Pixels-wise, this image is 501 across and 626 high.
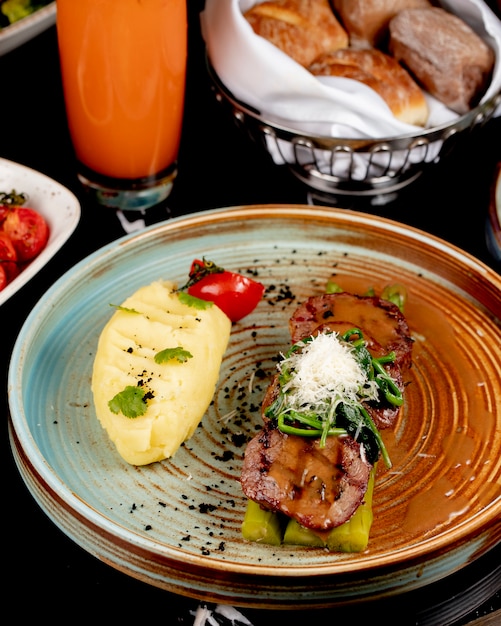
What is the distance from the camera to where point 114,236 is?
4559 mm

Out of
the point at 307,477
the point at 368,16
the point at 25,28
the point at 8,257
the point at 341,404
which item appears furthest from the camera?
the point at 25,28

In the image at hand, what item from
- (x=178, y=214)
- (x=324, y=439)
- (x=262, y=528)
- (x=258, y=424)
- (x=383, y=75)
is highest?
(x=383, y=75)

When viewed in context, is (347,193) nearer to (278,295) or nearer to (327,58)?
(327,58)

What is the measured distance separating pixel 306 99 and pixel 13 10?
8.00 feet

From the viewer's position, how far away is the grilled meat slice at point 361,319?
11.2 ft

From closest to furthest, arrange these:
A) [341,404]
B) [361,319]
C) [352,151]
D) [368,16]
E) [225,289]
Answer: [341,404] → [361,319] → [225,289] → [352,151] → [368,16]

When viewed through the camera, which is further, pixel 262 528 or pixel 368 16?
pixel 368 16

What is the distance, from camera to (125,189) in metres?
4.73

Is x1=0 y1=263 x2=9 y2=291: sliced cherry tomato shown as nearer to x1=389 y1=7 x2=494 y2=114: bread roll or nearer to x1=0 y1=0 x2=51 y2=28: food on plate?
x1=0 y1=0 x2=51 y2=28: food on plate

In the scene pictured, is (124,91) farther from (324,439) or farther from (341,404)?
(324,439)

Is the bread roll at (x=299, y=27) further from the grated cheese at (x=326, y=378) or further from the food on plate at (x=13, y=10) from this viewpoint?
the grated cheese at (x=326, y=378)

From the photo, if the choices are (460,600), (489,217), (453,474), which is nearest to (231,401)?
(453,474)

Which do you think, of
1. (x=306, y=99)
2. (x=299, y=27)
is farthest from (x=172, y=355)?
(x=299, y=27)

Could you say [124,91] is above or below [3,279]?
above
